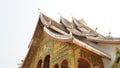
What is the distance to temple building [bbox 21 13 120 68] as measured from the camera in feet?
21.7

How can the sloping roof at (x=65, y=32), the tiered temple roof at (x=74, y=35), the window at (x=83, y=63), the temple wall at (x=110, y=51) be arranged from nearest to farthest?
1. the tiered temple roof at (x=74, y=35)
2. the sloping roof at (x=65, y=32)
3. the temple wall at (x=110, y=51)
4. the window at (x=83, y=63)

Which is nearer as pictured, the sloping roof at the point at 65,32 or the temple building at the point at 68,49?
the temple building at the point at 68,49

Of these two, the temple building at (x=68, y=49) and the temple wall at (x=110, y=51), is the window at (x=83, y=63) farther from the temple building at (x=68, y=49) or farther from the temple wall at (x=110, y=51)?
the temple wall at (x=110, y=51)

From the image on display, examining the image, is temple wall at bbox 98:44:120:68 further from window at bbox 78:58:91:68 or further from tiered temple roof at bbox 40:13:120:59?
window at bbox 78:58:91:68

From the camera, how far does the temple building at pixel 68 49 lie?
6.62 metres

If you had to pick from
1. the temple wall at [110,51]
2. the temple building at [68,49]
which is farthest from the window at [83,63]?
the temple wall at [110,51]

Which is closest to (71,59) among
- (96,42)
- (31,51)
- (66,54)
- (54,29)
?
(66,54)

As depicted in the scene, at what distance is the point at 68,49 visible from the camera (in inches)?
268

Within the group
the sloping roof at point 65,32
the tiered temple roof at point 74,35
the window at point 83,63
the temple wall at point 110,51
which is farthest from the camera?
the window at point 83,63

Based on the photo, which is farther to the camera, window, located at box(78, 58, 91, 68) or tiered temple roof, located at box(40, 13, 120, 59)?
window, located at box(78, 58, 91, 68)

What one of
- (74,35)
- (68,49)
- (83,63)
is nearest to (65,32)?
(74,35)

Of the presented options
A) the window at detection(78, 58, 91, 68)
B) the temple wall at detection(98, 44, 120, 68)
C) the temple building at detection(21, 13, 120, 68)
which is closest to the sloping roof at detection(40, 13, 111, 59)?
the temple building at detection(21, 13, 120, 68)

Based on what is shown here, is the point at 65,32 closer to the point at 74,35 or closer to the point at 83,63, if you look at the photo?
the point at 74,35

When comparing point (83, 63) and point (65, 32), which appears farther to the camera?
point (65, 32)
